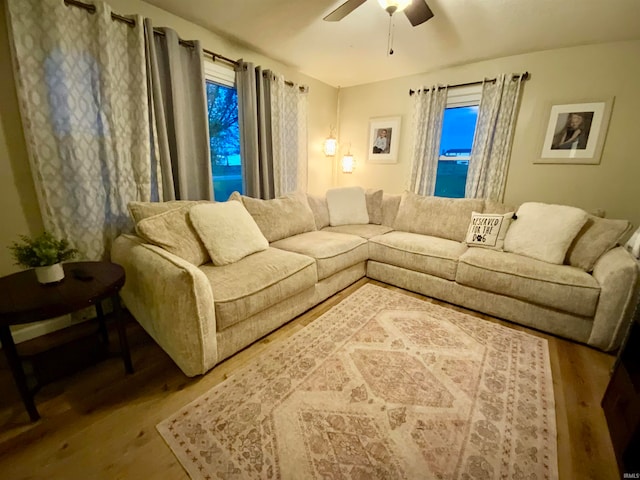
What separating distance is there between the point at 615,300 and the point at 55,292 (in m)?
3.04

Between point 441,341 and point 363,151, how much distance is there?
122 inches

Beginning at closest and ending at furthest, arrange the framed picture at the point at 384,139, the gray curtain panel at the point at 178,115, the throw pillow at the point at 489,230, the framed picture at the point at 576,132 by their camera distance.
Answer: the gray curtain panel at the point at 178,115 < the throw pillow at the point at 489,230 < the framed picture at the point at 576,132 < the framed picture at the point at 384,139

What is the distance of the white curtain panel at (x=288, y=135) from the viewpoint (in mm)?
3091

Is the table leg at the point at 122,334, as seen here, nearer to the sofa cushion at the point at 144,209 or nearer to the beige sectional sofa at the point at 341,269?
Result: the beige sectional sofa at the point at 341,269

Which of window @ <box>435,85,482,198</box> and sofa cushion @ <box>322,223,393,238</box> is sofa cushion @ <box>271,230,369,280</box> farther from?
window @ <box>435,85,482,198</box>

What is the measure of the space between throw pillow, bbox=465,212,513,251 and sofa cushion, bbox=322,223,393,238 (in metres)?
0.86

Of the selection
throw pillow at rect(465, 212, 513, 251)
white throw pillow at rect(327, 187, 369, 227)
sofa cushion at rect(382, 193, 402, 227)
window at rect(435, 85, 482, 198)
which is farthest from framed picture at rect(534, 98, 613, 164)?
white throw pillow at rect(327, 187, 369, 227)

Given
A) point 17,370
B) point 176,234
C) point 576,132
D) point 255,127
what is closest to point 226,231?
point 176,234

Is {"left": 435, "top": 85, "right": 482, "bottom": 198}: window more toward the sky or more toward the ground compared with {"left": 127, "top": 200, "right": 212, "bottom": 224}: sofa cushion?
more toward the sky

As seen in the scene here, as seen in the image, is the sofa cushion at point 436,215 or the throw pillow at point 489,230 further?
the sofa cushion at point 436,215

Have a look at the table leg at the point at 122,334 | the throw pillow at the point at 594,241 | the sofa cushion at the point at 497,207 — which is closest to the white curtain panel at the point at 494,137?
the sofa cushion at the point at 497,207

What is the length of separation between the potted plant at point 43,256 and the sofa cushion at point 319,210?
2.16 meters

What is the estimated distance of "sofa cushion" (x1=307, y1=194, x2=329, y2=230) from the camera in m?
3.12

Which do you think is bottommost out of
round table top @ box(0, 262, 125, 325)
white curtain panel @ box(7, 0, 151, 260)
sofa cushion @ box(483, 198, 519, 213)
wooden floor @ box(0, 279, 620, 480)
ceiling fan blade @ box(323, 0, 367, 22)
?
wooden floor @ box(0, 279, 620, 480)
